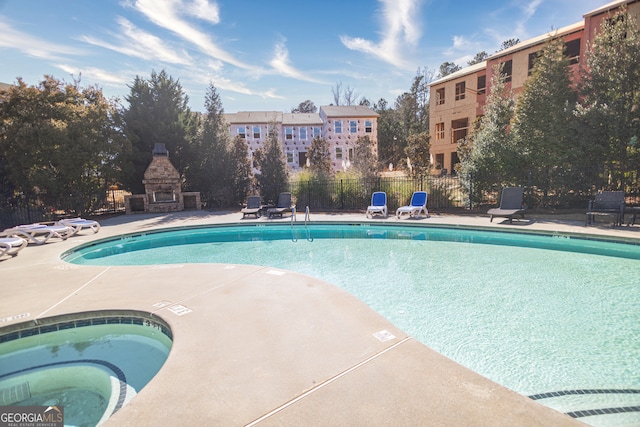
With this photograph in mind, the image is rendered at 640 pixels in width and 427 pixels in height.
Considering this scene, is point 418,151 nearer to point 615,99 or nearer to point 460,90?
point 460,90

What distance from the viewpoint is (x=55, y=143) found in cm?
1273

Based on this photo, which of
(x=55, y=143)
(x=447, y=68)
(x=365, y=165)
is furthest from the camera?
(x=447, y=68)

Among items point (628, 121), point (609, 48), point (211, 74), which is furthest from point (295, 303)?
point (211, 74)

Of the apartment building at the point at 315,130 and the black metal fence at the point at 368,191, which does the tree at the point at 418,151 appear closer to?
the apartment building at the point at 315,130

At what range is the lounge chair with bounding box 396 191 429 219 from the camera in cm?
1202

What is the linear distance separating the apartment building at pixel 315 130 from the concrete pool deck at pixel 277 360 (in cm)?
2731

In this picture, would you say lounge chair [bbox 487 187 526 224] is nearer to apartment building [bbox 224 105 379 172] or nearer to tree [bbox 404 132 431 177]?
tree [bbox 404 132 431 177]

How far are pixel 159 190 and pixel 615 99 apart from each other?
1871cm

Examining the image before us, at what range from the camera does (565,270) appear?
6.29 metres

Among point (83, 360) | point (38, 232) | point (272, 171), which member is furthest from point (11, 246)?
point (272, 171)

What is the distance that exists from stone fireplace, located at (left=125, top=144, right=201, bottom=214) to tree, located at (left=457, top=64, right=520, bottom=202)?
45.0 ft

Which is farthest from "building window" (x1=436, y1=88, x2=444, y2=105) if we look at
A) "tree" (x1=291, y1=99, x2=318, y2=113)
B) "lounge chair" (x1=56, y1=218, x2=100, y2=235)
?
"tree" (x1=291, y1=99, x2=318, y2=113)

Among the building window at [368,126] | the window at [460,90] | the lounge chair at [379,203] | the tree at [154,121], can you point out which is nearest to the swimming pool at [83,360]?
the lounge chair at [379,203]

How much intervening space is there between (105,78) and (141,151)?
391 centimetres
